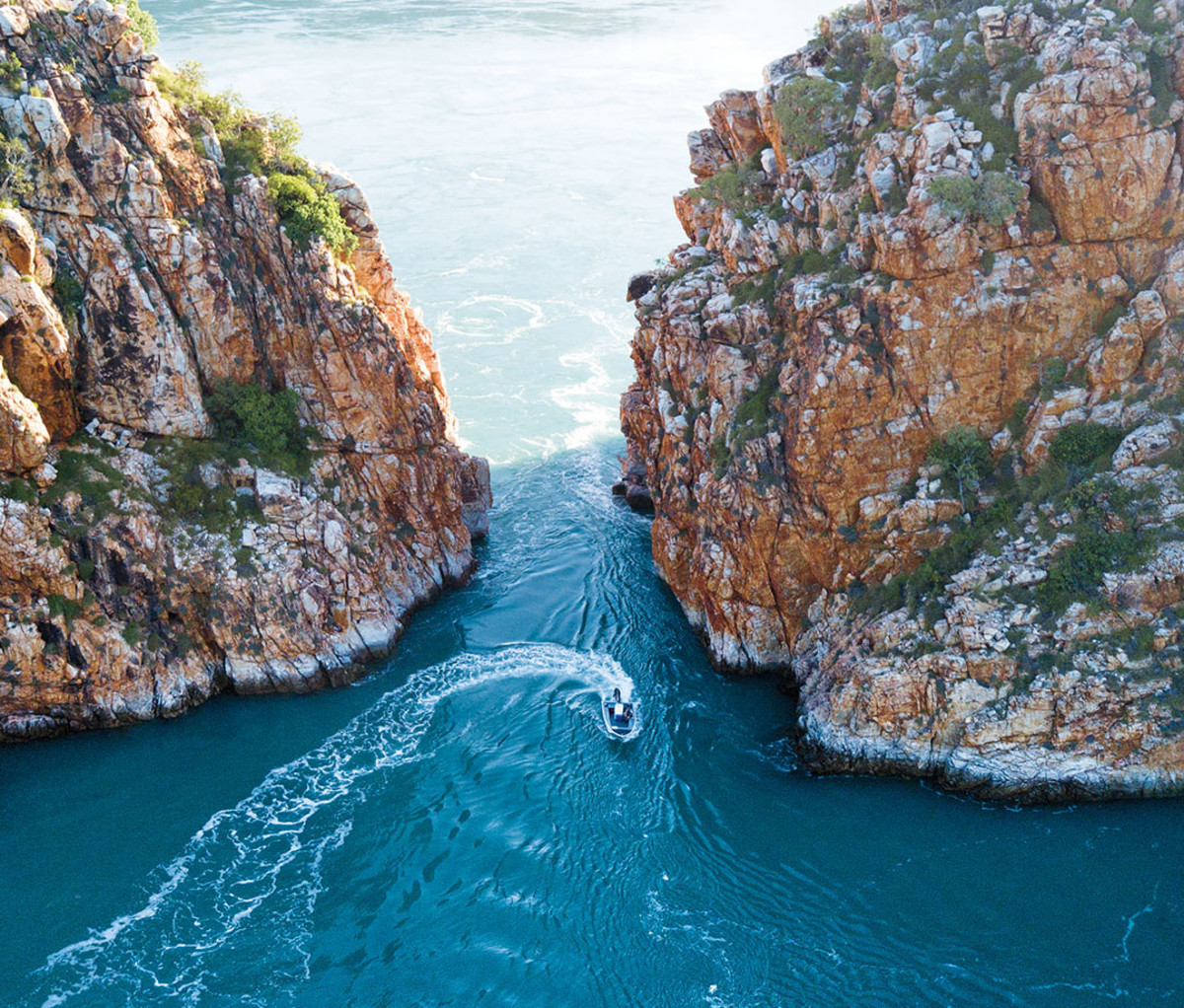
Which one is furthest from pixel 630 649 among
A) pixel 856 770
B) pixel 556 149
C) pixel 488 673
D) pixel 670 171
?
pixel 556 149

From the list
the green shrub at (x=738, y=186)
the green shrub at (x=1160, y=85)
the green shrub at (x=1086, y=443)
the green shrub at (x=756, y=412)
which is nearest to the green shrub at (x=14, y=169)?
the green shrub at (x=738, y=186)

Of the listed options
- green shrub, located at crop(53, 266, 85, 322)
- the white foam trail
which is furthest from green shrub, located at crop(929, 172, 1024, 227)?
green shrub, located at crop(53, 266, 85, 322)

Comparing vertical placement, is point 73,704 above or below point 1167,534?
below

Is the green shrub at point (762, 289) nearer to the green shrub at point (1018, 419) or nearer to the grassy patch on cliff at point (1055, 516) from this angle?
the grassy patch on cliff at point (1055, 516)

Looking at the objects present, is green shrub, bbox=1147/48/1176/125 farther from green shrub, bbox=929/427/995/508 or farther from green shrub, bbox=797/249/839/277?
green shrub, bbox=929/427/995/508

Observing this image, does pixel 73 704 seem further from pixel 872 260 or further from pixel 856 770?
pixel 872 260
